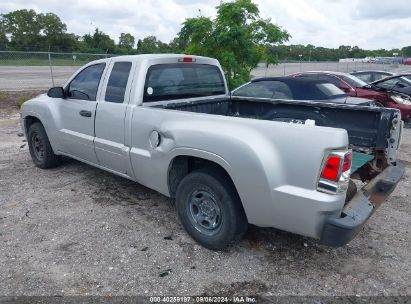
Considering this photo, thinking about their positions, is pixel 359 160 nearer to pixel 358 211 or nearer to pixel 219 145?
pixel 358 211

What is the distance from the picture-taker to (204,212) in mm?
3531

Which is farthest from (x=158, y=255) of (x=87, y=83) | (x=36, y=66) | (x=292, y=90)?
(x=36, y=66)

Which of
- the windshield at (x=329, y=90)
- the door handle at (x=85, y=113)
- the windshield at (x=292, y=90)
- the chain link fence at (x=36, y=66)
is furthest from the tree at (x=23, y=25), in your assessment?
the door handle at (x=85, y=113)

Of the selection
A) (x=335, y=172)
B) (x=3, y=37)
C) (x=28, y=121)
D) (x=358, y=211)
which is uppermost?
(x=3, y=37)

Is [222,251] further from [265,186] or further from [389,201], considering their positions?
[389,201]

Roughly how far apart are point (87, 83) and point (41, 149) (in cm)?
169

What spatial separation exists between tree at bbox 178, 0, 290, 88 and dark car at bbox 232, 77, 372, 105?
6.83 feet

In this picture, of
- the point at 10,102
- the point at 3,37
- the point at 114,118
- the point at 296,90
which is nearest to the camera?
the point at 114,118

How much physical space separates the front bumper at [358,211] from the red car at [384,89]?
21.6ft

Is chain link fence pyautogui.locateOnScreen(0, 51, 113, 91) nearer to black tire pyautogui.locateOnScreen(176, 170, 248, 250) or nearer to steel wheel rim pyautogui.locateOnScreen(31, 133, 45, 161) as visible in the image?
steel wheel rim pyautogui.locateOnScreen(31, 133, 45, 161)

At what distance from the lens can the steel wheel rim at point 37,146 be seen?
574 cm

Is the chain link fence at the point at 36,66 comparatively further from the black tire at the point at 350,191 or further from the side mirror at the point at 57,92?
the black tire at the point at 350,191

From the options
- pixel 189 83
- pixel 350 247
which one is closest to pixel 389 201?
pixel 350 247

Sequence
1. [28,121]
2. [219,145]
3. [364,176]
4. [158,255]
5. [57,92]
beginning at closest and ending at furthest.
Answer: [219,145], [158,255], [364,176], [57,92], [28,121]
